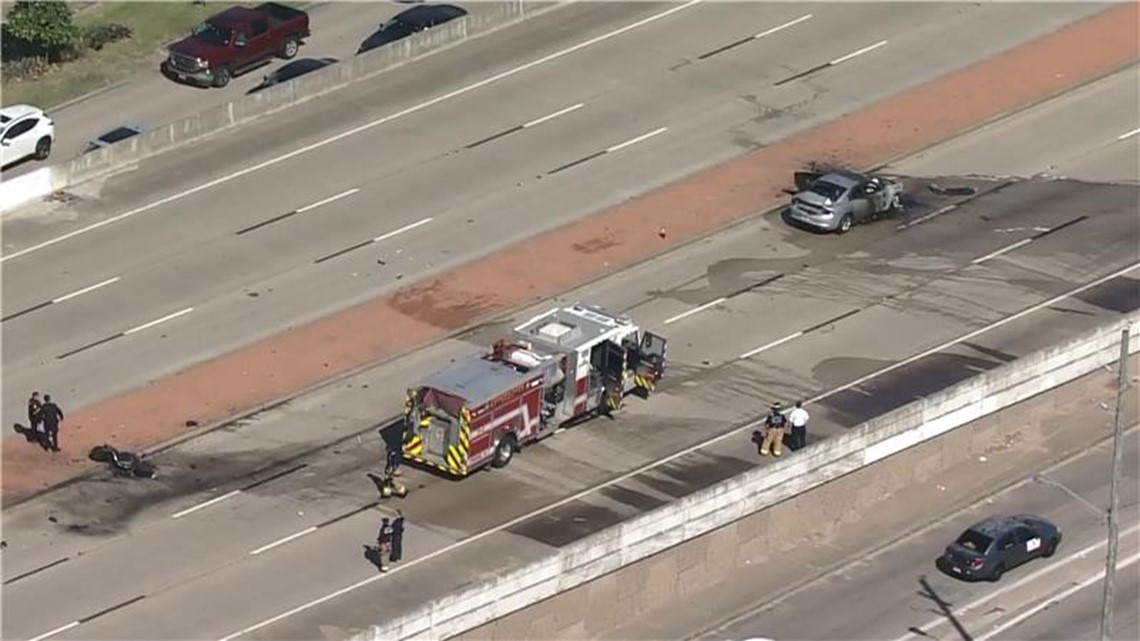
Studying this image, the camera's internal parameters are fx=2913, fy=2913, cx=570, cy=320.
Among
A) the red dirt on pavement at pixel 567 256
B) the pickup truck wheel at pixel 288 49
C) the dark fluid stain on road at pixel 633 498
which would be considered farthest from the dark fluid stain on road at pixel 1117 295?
the pickup truck wheel at pixel 288 49

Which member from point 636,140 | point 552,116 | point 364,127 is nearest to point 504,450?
point 636,140

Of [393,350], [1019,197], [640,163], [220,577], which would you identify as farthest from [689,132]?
[220,577]

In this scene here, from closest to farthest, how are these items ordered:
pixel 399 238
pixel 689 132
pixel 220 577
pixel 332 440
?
pixel 220 577, pixel 332 440, pixel 399 238, pixel 689 132

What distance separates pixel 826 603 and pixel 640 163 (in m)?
24.3

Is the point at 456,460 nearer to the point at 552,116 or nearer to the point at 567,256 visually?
the point at 567,256

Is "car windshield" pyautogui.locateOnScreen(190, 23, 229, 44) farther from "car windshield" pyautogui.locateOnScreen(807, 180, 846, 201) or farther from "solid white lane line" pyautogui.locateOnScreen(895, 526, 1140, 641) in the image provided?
→ "solid white lane line" pyautogui.locateOnScreen(895, 526, 1140, 641)

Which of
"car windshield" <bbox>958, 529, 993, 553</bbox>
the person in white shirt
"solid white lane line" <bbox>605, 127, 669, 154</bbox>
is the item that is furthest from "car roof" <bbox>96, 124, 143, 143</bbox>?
"car windshield" <bbox>958, 529, 993, 553</bbox>

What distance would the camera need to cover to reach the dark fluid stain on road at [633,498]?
70.7 metres

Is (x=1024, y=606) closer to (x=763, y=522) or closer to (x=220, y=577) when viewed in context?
(x=763, y=522)

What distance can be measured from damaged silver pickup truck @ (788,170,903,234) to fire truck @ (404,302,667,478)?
10068 millimetres

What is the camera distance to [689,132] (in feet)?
299

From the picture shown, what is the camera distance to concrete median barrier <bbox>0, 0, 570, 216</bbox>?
88125 millimetres

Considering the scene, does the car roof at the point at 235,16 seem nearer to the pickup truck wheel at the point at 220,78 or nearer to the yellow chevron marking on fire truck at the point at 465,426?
the pickup truck wheel at the point at 220,78

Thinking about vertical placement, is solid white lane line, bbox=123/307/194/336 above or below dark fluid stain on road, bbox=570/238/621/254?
below
